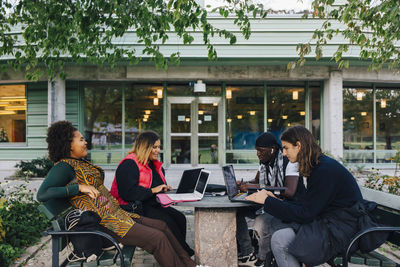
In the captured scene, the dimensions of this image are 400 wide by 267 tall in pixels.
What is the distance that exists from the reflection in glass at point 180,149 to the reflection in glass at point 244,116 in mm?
1533

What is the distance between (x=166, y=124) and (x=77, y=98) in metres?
3.36

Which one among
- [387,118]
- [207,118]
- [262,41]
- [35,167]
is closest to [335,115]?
[387,118]

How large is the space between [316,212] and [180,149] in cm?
910

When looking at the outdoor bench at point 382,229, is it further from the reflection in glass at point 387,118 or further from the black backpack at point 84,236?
the reflection in glass at point 387,118

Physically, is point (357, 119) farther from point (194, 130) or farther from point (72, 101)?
point (72, 101)

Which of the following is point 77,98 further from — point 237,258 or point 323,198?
point 323,198

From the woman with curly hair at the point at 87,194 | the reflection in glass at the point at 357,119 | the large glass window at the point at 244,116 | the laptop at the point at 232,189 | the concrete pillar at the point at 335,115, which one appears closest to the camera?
the woman with curly hair at the point at 87,194

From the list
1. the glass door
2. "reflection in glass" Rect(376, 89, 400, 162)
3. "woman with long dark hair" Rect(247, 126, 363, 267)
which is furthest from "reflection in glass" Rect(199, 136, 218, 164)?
"woman with long dark hair" Rect(247, 126, 363, 267)

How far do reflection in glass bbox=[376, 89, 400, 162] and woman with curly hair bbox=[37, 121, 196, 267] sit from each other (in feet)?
37.6

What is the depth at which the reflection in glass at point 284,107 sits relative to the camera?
11477mm

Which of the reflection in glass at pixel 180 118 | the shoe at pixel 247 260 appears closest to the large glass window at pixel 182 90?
the reflection in glass at pixel 180 118

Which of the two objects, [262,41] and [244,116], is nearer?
[262,41]

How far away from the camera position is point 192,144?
11.5m

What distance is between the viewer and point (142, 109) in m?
11.4
